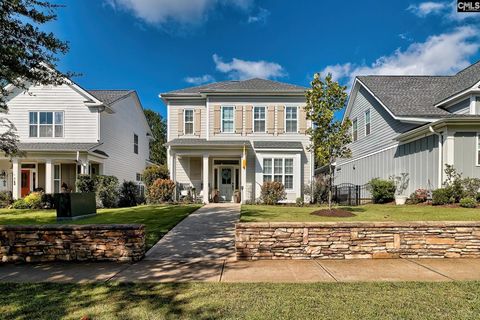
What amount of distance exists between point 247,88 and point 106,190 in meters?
10.2

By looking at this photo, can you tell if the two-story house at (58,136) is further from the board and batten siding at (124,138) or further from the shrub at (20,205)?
the shrub at (20,205)

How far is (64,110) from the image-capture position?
18688 millimetres

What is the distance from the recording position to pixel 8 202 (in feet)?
55.4

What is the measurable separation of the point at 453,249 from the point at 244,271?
429cm

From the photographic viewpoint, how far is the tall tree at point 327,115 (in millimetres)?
10641

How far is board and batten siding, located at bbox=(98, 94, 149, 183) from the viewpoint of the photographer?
20250 mm

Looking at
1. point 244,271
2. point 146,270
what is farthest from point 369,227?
point 146,270

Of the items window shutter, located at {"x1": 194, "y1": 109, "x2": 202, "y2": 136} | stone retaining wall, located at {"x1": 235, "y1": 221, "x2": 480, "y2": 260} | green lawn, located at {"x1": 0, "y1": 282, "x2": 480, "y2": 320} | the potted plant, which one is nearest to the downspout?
the potted plant

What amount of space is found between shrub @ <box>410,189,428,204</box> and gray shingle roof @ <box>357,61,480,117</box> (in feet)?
13.0

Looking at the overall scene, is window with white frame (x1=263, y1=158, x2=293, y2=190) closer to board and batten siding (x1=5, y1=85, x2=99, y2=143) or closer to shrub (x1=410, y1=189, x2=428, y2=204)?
shrub (x1=410, y1=189, x2=428, y2=204)

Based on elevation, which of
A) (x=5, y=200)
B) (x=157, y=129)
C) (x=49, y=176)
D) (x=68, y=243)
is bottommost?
Answer: (x=5, y=200)

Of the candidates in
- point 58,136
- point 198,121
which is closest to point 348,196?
point 198,121

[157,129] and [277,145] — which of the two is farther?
[157,129]

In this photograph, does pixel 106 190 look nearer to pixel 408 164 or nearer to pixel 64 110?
pixel 64 110
